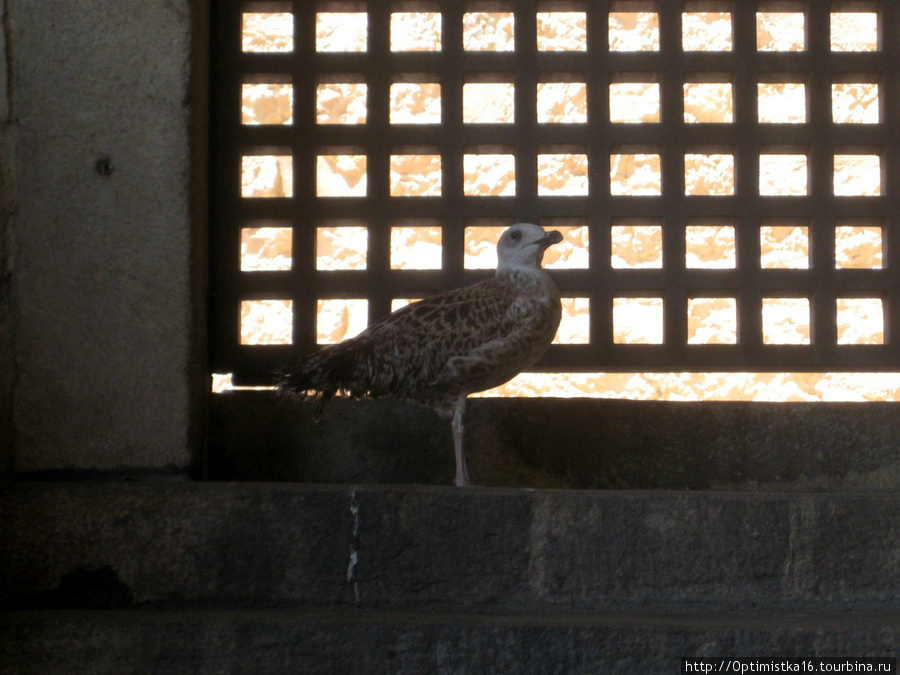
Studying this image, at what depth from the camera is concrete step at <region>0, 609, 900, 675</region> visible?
2.62 metres

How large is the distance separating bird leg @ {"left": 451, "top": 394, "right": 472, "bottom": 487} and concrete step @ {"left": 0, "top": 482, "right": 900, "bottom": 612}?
1.10 feet

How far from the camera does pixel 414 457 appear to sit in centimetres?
386

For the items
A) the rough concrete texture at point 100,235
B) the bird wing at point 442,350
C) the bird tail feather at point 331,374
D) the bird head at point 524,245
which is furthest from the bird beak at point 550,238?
the rough concrete texture at point 100,235

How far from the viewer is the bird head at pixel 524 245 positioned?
11.2ft

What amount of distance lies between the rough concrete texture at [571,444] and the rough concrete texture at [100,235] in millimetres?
526

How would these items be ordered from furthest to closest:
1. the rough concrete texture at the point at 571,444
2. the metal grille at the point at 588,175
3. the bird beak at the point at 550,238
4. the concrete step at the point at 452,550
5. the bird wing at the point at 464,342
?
the metal grille at the point at 588,175
the rough concrete texture at the point at 571,444
the bird beak at the point at 550,238
the bird wing at the point at 464,342
the concrete step at the point at 452,550

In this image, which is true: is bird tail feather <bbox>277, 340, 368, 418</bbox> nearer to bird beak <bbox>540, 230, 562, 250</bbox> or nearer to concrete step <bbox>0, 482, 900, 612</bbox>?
concrete step <bbox>0, 482, 900, 612</bbox>

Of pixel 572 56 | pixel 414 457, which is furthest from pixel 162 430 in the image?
pixel 572 56

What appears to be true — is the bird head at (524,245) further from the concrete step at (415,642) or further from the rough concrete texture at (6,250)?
the rough concrete texture at (6,250)

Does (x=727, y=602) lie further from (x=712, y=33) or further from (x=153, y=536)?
(x=712, y=33)

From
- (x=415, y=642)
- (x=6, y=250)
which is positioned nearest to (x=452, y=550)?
(x=415, y=642)

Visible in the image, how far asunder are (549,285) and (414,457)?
1.00 metres

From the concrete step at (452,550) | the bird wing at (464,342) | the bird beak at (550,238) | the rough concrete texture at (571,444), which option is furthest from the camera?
the rough concrete texture at (571,444)

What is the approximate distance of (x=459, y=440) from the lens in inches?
131
